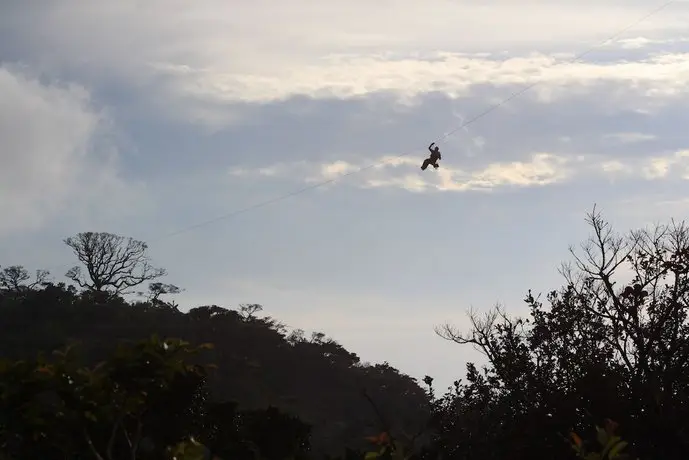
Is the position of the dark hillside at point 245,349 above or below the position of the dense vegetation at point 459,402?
above

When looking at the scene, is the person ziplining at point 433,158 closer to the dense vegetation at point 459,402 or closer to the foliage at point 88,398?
the dense vegetation at point 459,402

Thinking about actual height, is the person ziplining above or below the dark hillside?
below

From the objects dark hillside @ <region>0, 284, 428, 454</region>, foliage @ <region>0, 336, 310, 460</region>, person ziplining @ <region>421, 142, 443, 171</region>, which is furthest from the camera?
dark hillside @ <region>0, 284, 428, 454</region>

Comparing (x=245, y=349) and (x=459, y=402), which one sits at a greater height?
(x=245, y=349)

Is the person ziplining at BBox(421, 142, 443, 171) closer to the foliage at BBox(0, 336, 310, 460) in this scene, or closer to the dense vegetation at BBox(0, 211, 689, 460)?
the dense vegetation at BBox(0, 211, 689, 460)

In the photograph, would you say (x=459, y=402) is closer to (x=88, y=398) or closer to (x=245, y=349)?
(x=88, y=398)

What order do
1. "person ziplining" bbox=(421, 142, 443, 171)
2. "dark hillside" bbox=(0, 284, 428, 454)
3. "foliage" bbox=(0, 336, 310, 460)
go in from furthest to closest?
1. "dark hillside" bbox=(0, 284, 428, 454)
2. "person ziplining" bbox=(421, 142, 443, 171)
3. "foliage" bbox=(0, 336, 310, 460)

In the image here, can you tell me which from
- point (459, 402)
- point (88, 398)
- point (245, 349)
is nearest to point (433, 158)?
point (459, 402)

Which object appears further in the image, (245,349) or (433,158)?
(245,349)

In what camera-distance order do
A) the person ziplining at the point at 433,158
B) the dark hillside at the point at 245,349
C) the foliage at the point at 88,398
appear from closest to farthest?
the foliage at the point at 88,398, the person ziplining at the point at 433,158, the dark hillside at the point at 245,349

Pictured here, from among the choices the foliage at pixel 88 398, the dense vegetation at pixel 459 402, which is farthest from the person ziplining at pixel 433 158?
the foliage at pixel 88 398

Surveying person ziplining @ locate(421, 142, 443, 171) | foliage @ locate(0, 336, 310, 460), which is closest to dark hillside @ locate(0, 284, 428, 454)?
person ziplining @ locate(421, 142, 443, 171)

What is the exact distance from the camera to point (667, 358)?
1233 cm

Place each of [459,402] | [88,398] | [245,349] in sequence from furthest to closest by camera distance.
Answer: [245,349] → [459,402] → [88,398]
